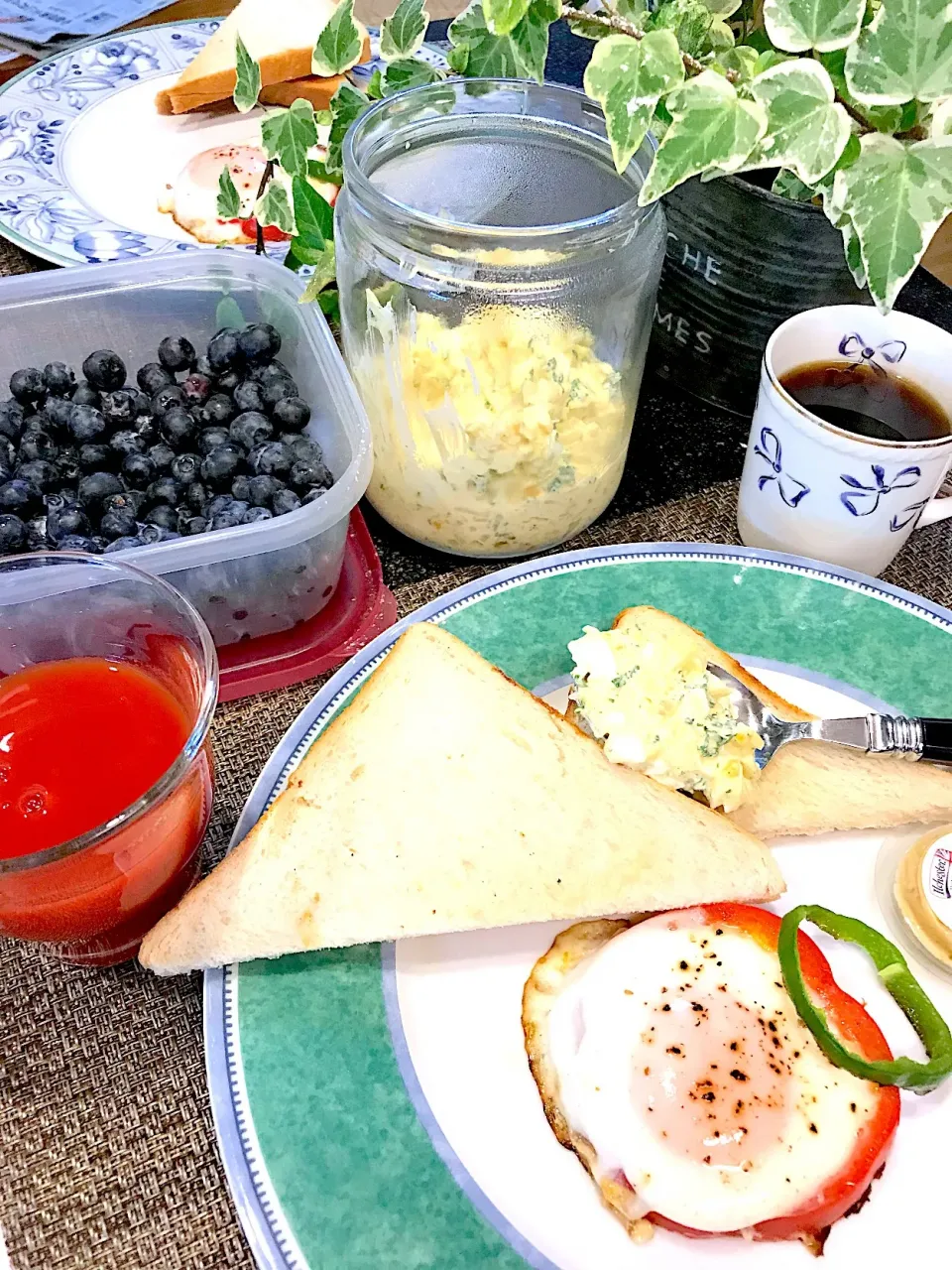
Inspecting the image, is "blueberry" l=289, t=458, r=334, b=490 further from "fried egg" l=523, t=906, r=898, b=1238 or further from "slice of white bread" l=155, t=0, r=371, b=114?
"slice of white bread" l=155, t=0, r=371, b=114

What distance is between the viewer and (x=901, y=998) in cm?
100

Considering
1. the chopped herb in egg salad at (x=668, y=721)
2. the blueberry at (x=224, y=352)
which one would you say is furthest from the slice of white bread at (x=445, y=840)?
the blueberry at (x=224, y=352)

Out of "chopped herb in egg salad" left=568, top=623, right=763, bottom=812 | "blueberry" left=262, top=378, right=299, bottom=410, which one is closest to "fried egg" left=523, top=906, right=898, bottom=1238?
"chopped herb in egg salad" left=568, top=623, right=763, bottom=812

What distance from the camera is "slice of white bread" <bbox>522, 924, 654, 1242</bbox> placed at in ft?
3.01

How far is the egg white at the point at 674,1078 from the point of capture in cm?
91

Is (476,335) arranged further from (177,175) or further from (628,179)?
(177,175)

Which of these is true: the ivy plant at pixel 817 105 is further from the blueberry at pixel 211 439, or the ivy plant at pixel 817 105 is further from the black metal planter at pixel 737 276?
the blueberry at pixel 211 439

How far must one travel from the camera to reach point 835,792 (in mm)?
1176

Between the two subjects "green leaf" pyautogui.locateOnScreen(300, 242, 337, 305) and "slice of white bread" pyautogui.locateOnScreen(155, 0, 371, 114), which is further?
"slice of white bread" pyautogui.locateOnScreen(155, 0, 371, 114)

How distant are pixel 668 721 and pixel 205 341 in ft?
3.25

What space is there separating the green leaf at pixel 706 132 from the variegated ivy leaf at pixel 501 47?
0.30m

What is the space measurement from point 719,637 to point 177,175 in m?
1.58

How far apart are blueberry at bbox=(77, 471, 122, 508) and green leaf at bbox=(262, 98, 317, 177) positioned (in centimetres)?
51

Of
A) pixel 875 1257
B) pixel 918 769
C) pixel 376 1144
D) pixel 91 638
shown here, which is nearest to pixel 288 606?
pixel 91 638
